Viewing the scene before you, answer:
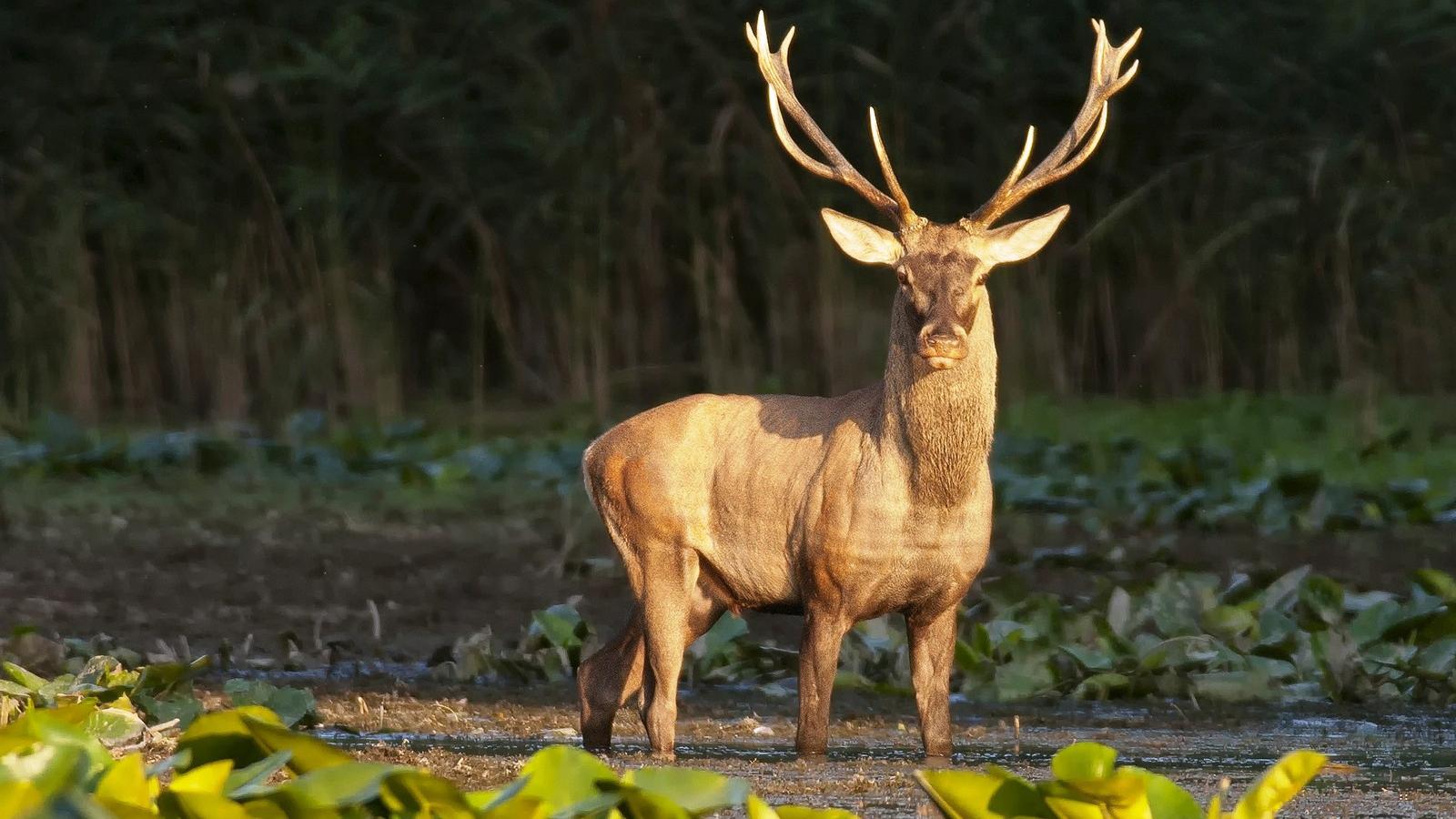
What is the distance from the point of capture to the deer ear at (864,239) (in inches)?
248

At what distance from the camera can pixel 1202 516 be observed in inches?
404

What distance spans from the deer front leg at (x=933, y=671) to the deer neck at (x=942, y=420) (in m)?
0.35

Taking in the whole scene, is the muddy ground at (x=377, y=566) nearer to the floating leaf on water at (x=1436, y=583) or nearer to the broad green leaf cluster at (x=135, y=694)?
the floating leaf on water at (x=1436, y=583)

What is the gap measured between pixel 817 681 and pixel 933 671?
35 cm

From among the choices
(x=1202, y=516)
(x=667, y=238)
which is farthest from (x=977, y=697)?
(x=667, y=238)

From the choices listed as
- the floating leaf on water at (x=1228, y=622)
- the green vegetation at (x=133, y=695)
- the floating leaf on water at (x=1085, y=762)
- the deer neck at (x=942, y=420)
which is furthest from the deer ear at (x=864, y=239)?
the floating leaf on water at (x=1085, y=762)

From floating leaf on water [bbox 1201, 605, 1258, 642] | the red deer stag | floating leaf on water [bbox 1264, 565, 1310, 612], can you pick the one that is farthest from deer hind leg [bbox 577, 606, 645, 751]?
floating leaf on water [bbox 1264, 565, 1310, 612]

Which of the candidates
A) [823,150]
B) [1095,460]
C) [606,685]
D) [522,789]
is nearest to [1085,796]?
[522,789]

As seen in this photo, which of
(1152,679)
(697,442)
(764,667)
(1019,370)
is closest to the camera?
(697,442)

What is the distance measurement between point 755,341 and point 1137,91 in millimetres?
2704

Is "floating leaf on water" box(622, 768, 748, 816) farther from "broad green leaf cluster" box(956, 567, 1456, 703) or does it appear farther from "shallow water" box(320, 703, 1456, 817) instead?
A: "broad green leaf cluster" box(956, 567, 1456, 703)

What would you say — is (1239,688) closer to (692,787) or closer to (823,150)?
(823,150)

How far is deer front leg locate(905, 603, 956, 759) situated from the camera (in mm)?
6301

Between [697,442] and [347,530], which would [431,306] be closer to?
[347,530]
